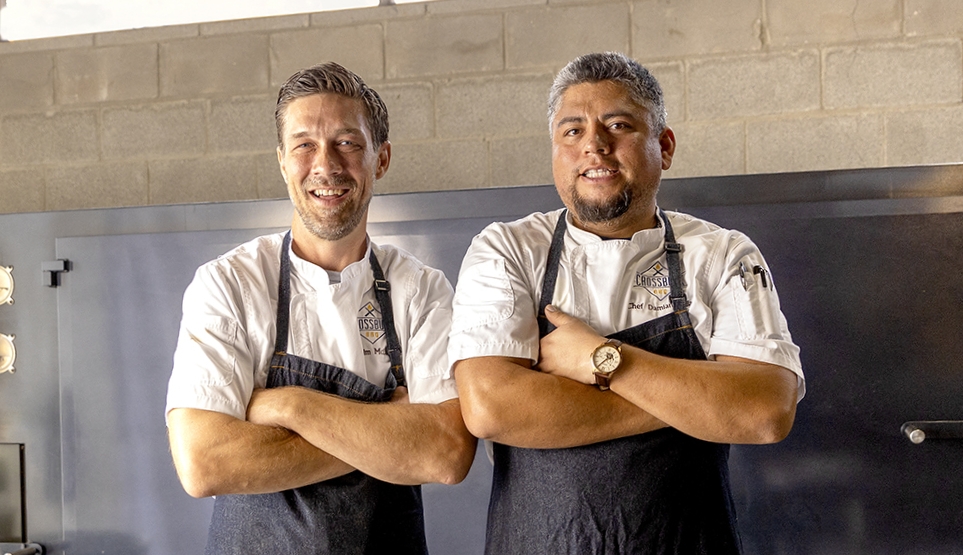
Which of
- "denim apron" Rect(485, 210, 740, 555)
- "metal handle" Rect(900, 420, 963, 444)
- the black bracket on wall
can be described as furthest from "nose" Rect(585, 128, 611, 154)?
the black bracket on wall

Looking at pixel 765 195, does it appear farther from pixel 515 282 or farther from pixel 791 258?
pixel 515 282

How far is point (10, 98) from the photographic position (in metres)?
2.91

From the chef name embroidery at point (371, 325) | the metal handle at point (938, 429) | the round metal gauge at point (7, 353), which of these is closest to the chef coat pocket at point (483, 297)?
the chef name embroidery at point (371, 325)

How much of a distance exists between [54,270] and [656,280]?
1.63 m

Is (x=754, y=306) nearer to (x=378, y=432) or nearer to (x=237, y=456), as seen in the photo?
(x=378, y=432)

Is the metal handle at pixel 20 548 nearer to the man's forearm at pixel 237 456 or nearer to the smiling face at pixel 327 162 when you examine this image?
the man's forearm at pixel 237 456

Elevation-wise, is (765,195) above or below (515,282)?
above

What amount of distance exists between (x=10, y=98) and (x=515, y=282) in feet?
8.22

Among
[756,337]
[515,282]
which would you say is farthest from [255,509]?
[756,337]

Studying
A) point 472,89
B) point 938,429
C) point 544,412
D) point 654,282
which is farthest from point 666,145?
point 472,89

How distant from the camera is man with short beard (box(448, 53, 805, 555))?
118 centimetres

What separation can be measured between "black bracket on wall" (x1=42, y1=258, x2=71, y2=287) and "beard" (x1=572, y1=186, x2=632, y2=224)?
1482mm

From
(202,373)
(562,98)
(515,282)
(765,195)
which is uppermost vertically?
(562,98)

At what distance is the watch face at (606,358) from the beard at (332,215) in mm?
489
